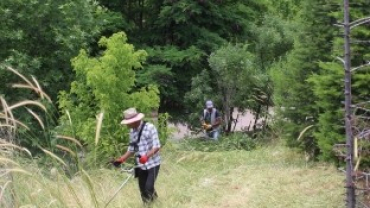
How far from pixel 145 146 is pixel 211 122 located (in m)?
8.44

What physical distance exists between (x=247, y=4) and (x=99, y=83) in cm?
1033

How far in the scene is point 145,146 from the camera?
7895mm

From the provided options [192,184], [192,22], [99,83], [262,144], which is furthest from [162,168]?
[192,22]

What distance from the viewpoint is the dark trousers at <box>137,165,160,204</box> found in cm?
792

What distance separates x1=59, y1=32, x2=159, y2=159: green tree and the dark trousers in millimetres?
3415

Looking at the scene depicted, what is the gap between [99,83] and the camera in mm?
11719

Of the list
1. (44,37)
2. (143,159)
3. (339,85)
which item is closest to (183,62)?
(44,37)

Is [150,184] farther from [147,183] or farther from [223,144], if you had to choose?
[223,144]

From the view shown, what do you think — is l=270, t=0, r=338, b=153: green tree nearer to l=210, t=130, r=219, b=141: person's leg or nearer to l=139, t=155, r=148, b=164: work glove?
l=210, t=130, r=219, b=141: person's leg

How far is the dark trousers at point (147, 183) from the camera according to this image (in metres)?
7.92

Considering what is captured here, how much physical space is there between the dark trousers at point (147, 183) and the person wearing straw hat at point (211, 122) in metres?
8.02

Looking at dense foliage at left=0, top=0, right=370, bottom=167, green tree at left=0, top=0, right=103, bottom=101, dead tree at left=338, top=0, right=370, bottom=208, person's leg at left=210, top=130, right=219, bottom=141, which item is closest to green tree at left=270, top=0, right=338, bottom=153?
dense foliage at left=0, top=0, right=370, bottom=167

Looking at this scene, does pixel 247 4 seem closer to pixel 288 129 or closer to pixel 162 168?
pixel 288 129

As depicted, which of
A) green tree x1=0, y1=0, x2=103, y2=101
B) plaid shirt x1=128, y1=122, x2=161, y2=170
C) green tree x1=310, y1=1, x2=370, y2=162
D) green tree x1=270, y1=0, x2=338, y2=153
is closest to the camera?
plaid shirt x1=128, y1=122, x2=161, y2=170
